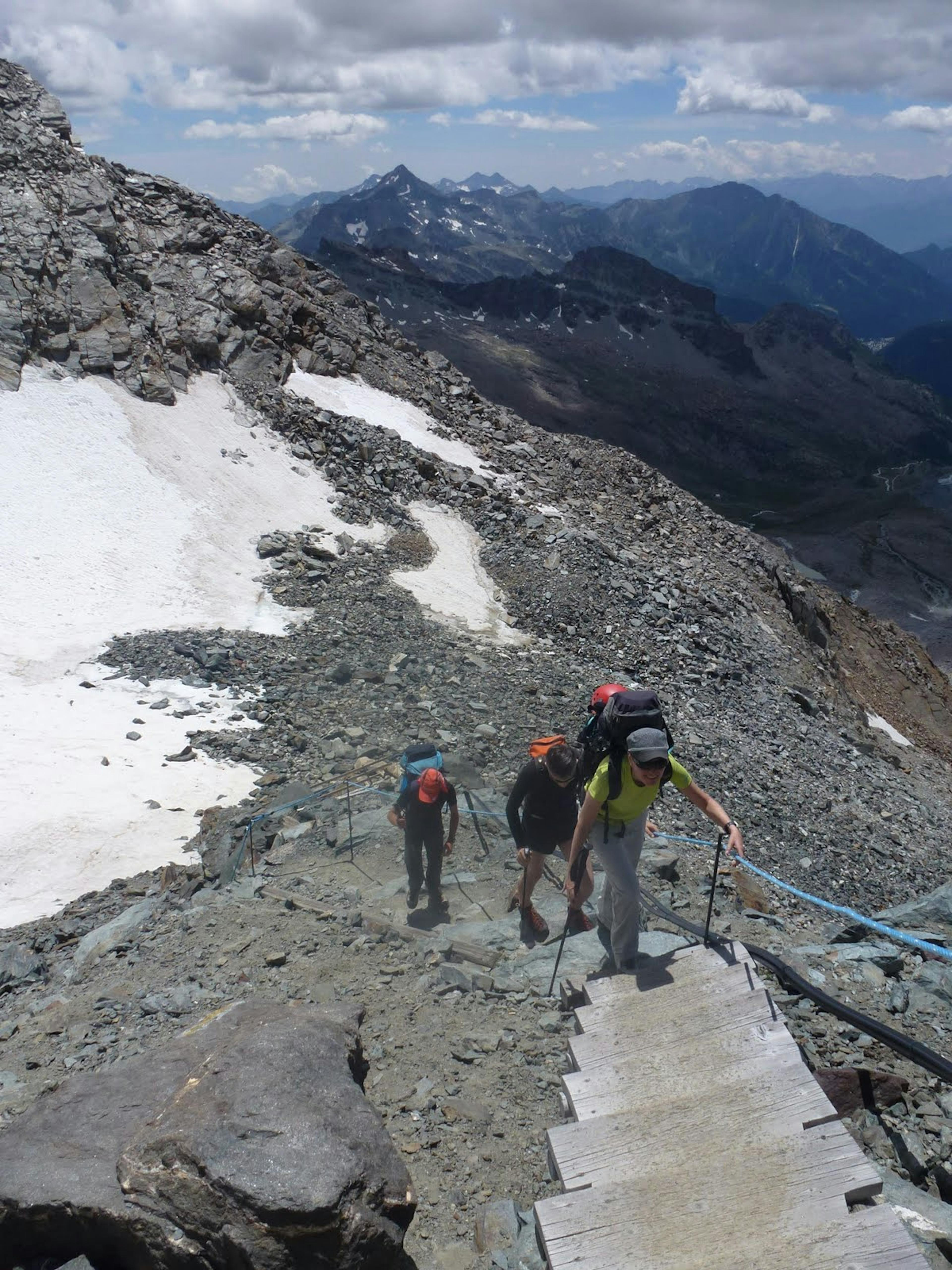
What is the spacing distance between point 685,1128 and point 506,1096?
154cm

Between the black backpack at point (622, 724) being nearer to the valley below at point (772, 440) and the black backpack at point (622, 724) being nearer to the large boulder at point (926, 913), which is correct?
the large boulder at point (926, 913)

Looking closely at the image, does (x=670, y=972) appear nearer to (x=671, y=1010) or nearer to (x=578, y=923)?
(x=671, y=1010)

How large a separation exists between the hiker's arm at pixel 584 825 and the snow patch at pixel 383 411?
24798 mm

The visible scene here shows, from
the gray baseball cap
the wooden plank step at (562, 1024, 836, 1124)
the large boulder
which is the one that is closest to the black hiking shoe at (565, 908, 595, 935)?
the wooden plank step at (562, 1024, 836, 1124)

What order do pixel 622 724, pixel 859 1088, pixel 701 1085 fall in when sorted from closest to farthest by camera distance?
1. pixel 701 1085
2. pixel 859 1088
3. pixel 622 724

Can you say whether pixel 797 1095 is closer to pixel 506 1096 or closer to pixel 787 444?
pixel 506 1096

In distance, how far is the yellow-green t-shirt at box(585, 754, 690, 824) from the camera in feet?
22.6

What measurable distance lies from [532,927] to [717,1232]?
4063 mm

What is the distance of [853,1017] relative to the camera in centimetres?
668

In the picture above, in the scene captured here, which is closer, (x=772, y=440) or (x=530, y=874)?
(x=530, y=874)

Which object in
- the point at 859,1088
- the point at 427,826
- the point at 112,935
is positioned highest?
the point at 859,1088

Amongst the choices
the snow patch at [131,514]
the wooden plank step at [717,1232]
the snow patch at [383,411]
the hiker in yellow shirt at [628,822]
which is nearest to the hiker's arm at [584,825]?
the hiker in yellow shirt at [628,822]

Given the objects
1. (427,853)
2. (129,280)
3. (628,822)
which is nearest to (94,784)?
(427,853)

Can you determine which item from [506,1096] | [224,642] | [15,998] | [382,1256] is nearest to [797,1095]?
[506,1096]
